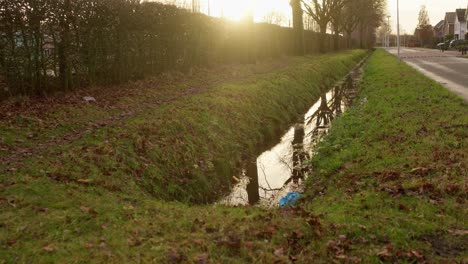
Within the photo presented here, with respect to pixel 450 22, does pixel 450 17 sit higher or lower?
higher

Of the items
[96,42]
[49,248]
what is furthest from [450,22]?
[49,248]

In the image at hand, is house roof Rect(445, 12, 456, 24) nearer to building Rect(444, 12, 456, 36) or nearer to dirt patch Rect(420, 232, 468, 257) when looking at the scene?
building Rect(444, 12, 456, 36)

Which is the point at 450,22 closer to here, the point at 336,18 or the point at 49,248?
the point at 336,18

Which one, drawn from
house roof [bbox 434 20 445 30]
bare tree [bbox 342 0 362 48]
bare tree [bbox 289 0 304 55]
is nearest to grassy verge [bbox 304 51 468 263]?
bare tree [bbox 289 0 304 55]

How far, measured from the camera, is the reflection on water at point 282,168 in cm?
835

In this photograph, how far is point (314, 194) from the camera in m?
7.38

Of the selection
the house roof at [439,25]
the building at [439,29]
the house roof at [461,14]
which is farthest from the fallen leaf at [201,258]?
the house roof at [439,25]

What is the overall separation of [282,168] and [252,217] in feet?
15.2

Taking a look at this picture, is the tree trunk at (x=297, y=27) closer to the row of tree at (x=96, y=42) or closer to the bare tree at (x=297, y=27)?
the bare tree at (x=297, y=27)

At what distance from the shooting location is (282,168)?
10.1 m

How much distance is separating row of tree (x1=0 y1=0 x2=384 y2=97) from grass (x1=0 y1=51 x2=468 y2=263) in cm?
324

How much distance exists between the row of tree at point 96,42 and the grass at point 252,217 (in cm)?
324

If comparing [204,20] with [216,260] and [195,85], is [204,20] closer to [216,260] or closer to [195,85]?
[195,85]

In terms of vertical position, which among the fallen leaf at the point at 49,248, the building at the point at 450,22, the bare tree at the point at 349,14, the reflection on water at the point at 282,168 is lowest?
the reflection on water at the point at 282,168
